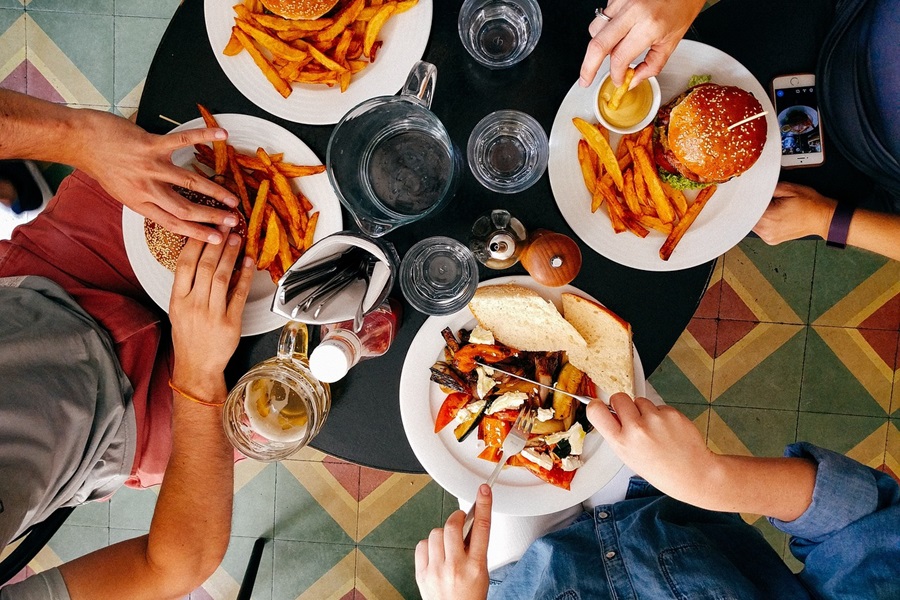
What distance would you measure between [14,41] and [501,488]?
2753 mm

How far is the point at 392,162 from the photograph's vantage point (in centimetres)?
152

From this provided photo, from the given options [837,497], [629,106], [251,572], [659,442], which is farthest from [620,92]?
[251,572]

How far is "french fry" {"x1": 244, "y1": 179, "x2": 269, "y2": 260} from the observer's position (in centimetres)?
147

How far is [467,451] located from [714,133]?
0.97 metres

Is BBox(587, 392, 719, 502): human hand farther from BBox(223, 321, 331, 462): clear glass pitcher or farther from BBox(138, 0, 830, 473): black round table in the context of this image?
BBox(223, 321, 331, 462): clear glass pitcher

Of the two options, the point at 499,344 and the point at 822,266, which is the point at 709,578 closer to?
the point at 499,344

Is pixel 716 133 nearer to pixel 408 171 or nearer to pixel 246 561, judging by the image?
pixel 408 171

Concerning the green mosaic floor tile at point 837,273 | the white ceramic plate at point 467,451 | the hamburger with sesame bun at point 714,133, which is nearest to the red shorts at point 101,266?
the white ceramic plate at point 467,451

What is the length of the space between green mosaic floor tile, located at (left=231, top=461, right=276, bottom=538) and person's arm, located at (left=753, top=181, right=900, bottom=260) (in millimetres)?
2174

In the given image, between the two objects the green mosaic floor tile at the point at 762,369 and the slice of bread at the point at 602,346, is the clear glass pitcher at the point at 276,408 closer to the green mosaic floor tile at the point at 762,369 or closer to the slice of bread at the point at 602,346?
the slice of bread at the point at 602,346

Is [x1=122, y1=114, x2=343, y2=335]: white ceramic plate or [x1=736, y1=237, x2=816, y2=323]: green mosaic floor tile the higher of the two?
[x1=122, y1=114, x2=343, y2=335]: white ceramic plate

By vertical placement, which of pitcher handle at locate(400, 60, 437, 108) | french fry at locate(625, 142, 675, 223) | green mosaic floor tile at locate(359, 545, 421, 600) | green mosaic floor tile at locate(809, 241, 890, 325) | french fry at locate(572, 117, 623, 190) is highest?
pitcher handle at locate(400, 60, 437, 108)

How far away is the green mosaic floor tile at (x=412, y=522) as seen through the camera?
2.70 meters

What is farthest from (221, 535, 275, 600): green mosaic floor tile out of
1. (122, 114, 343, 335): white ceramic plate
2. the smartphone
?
the smartphone
